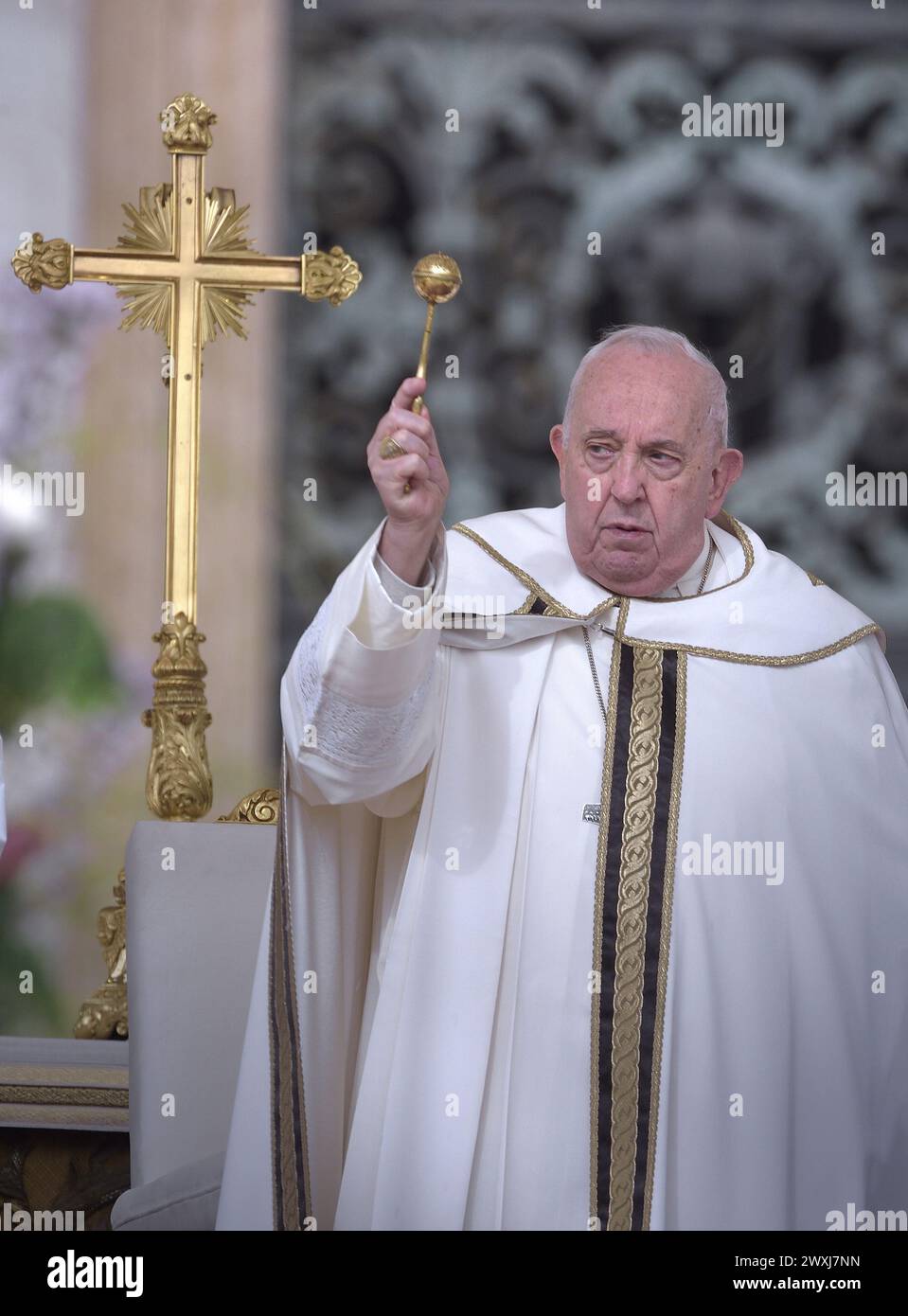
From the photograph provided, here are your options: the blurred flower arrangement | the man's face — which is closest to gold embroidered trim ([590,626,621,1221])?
the man's face

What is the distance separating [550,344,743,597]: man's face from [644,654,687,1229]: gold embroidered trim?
0.19 metres

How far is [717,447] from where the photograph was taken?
3.40m

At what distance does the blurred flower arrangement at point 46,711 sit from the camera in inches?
193

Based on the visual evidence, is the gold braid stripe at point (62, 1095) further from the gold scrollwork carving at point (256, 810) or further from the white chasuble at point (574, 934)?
the white chasuble at point (574, 934)

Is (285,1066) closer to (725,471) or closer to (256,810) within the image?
(256,810)

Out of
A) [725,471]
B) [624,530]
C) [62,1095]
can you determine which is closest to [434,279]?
[624,530]

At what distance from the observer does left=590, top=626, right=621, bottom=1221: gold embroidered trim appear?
3.03m

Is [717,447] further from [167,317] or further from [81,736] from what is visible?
[81,736]

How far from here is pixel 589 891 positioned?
10.4 ft

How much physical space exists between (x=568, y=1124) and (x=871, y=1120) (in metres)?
0.47

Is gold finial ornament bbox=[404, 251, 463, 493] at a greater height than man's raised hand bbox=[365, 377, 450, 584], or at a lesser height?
greater

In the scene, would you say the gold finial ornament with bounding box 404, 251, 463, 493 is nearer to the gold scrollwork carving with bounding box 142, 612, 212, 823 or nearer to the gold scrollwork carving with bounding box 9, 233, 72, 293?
the gold scrollwork carving with bounding box 142, 612, 212, 823

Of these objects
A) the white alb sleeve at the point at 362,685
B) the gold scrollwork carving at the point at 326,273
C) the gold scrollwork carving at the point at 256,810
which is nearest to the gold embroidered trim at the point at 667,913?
the white alb sleeve at the point at 362,685
